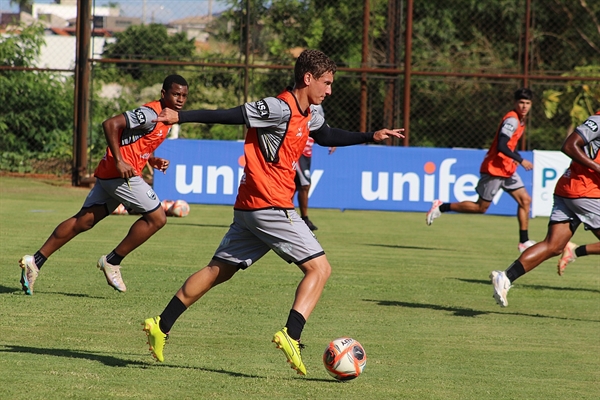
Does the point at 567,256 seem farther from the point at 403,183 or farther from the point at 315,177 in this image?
the point at 315,177

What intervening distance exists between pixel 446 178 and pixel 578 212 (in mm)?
11288

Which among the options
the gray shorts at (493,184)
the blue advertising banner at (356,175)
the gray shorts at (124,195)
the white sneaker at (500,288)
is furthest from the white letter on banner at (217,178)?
the white sneaker at (500,288)

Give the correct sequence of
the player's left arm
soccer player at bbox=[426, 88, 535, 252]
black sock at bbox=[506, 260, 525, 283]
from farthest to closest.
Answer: soccer player at bbox=[426, 88, 535, 252] → black sock at bbox=[506, 260, 525, 283] → the player's left arm

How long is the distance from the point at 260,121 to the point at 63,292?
12.2 ft

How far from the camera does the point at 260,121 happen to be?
590cm

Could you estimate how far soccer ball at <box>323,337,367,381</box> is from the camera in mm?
5777

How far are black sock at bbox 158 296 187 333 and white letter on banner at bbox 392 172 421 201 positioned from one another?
1431 centimetres

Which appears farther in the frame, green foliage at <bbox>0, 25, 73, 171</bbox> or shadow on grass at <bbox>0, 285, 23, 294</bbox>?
green foliage at <bbox>0, 25, 73, 171</bbox>

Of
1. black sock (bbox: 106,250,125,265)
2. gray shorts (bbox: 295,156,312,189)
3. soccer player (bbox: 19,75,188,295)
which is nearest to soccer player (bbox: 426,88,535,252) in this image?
gray shorts (bbox: 295,156,312,189)

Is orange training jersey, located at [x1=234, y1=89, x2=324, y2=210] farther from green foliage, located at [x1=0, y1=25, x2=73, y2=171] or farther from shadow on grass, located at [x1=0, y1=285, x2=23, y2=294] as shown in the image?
green foliage, located at [x1=0, y1=25, x2=73, y2=171]

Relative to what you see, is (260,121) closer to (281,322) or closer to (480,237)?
(281,322)

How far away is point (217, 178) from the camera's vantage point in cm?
2000

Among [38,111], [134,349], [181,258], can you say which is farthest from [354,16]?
[134,349]

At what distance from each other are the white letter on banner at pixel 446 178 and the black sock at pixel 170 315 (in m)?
14.4
